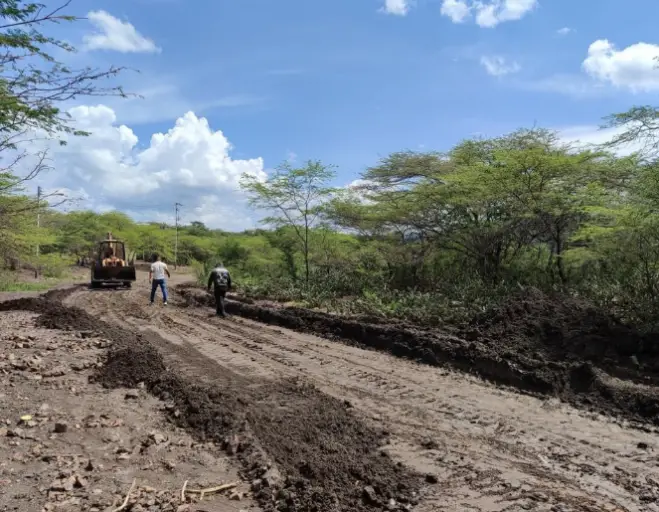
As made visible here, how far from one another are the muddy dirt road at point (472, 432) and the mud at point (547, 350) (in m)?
0.40

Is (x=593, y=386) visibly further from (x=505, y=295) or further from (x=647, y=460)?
(x=505, y=295)

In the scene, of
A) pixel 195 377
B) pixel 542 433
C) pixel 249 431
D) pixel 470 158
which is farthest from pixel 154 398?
pixel 470 158

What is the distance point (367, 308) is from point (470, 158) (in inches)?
257

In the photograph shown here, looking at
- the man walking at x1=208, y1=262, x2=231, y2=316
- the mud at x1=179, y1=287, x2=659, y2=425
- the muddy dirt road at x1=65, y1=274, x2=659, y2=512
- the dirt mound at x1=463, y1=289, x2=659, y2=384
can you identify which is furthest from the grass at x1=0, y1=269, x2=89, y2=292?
the dirt mound at x1=463, y1=289, x2=659, y2=384

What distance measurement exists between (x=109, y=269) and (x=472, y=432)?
22.1 metres

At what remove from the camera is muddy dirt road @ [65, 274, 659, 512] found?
4.11 m

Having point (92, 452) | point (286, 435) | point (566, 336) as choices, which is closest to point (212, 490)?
point (286, 435)

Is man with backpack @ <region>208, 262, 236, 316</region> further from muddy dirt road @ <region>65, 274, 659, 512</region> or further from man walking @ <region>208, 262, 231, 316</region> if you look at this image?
muddy dirt road @ <region>65, 274, 659, 512</region>

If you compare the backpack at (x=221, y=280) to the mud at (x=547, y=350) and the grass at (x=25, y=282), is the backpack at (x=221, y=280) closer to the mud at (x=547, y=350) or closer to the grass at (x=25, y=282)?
the mud at (x=547, y=350)

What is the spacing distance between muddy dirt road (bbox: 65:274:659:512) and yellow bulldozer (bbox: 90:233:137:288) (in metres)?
15.6

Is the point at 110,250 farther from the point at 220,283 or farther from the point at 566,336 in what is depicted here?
the point at 566,336

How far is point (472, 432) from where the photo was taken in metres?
5.53

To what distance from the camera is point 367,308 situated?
13.2 meters

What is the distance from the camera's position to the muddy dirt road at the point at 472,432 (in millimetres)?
4109
